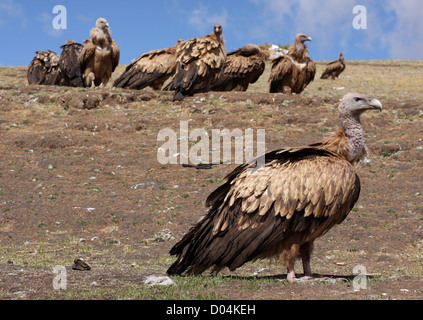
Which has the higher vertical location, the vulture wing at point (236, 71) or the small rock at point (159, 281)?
the vulture wing at point (236, 71)

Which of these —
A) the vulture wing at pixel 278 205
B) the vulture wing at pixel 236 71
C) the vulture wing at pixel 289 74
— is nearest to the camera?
the vulture wing at pixel 278 205

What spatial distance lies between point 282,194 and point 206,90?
51.0 feet

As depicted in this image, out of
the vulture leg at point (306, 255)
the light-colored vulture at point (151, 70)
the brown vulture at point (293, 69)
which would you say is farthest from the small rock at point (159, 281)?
the light-colored vulture at point (151, 70)

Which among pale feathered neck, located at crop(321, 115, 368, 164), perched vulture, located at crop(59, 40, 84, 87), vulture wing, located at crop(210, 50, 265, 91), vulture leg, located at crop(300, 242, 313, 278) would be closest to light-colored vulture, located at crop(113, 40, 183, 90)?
vulture wing, located at crop(210, 50, 265, 91)

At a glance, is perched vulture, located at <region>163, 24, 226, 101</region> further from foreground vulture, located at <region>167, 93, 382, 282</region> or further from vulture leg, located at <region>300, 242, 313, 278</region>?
vulture leg, located at <region>300, 242, 313, 278</region>

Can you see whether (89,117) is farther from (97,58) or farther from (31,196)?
(31,196)

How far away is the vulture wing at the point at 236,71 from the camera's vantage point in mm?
21469

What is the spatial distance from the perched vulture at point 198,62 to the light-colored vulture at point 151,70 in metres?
2.02

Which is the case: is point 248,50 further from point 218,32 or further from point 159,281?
point 159,281

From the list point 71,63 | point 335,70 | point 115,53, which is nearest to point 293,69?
point 115,53

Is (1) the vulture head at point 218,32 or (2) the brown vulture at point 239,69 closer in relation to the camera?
(1) the vulture head at point 218,32

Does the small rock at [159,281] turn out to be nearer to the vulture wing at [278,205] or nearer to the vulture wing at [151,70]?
the vulture wing at [278,205]

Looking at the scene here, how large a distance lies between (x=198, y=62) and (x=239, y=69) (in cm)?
251

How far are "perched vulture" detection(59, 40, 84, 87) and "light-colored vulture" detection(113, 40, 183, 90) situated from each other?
2.38 metres
